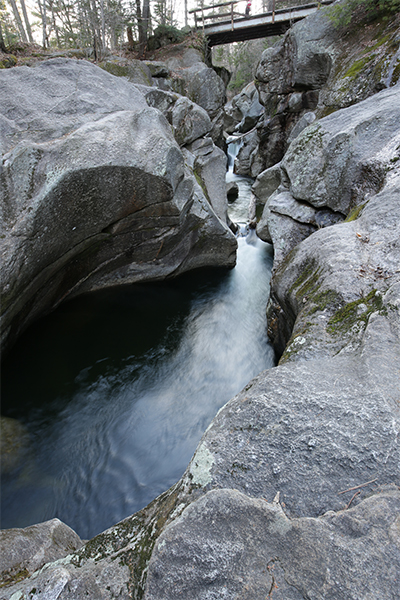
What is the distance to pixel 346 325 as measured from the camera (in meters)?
3.31

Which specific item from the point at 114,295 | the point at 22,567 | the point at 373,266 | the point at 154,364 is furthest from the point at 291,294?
the point at 114,295

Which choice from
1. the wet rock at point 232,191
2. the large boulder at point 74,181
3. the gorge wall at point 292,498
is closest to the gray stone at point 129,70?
the wet rock at point 232,191

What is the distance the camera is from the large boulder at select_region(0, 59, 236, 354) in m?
5.26

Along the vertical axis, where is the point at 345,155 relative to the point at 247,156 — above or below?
below

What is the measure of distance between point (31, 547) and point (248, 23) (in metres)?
26.4

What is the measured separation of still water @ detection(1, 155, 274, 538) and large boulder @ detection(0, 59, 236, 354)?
0.98 m

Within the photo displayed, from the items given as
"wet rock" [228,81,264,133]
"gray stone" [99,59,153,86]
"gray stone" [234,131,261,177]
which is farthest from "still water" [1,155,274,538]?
"wet rock" [228,81,264,133]

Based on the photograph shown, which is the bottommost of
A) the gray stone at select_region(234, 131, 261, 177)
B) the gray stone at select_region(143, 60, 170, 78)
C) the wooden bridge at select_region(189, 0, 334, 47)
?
the gray stone at select_region(234, 131, 261, 177)

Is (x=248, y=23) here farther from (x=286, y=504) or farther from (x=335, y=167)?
(x=286, y=504)

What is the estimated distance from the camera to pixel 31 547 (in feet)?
8.73

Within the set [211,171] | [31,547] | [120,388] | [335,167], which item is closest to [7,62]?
[211,171]

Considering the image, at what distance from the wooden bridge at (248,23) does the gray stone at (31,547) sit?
24.4m

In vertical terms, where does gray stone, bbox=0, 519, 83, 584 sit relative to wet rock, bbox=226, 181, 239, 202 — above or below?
below

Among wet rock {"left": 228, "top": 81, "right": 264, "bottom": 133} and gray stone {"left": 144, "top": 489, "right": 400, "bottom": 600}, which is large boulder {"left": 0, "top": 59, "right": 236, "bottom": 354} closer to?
gray stone {"left": 144, "top": 489, "right": 400, "bottom": 600}
